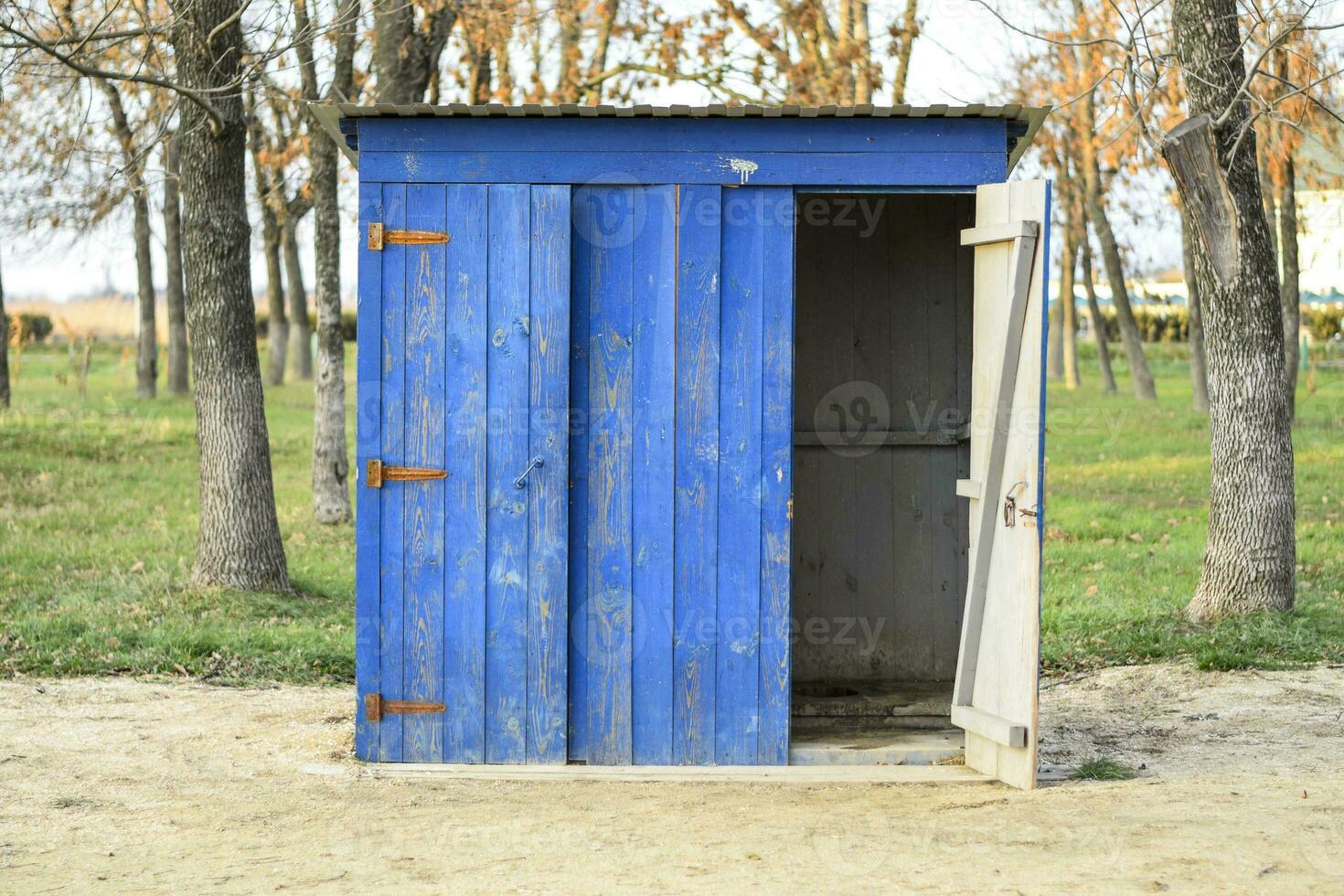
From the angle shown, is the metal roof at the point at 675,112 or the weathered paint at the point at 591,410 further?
the weathered paint at the point at 591,410

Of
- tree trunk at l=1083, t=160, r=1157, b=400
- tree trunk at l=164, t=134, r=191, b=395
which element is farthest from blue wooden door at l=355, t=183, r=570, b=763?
tree trunk at l=1083, t=160, r=1157, b=400

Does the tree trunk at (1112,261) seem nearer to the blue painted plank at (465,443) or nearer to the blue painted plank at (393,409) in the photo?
the blue painted plank at (465,443)

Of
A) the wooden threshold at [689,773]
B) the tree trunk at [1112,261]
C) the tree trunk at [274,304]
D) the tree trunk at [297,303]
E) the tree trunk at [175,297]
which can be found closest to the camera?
the wooden threshold at [689,773]

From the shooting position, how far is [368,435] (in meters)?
6.09

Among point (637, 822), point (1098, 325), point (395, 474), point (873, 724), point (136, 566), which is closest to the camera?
point (637, 822)

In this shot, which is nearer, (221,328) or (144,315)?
(221,328)

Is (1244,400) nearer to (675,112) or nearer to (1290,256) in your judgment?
(675,112)

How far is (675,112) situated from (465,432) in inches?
64.5

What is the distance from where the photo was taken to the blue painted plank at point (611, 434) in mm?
6152

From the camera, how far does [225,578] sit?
9.98 meters

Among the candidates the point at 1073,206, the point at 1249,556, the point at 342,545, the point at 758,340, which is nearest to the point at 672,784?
the point at 758,340

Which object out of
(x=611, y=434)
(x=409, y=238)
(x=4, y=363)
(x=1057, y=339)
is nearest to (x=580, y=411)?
(x=611, y=434)

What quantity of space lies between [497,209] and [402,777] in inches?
96.9

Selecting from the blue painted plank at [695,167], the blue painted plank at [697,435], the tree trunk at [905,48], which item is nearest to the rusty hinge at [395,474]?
the blue painted plank at [697,435]
